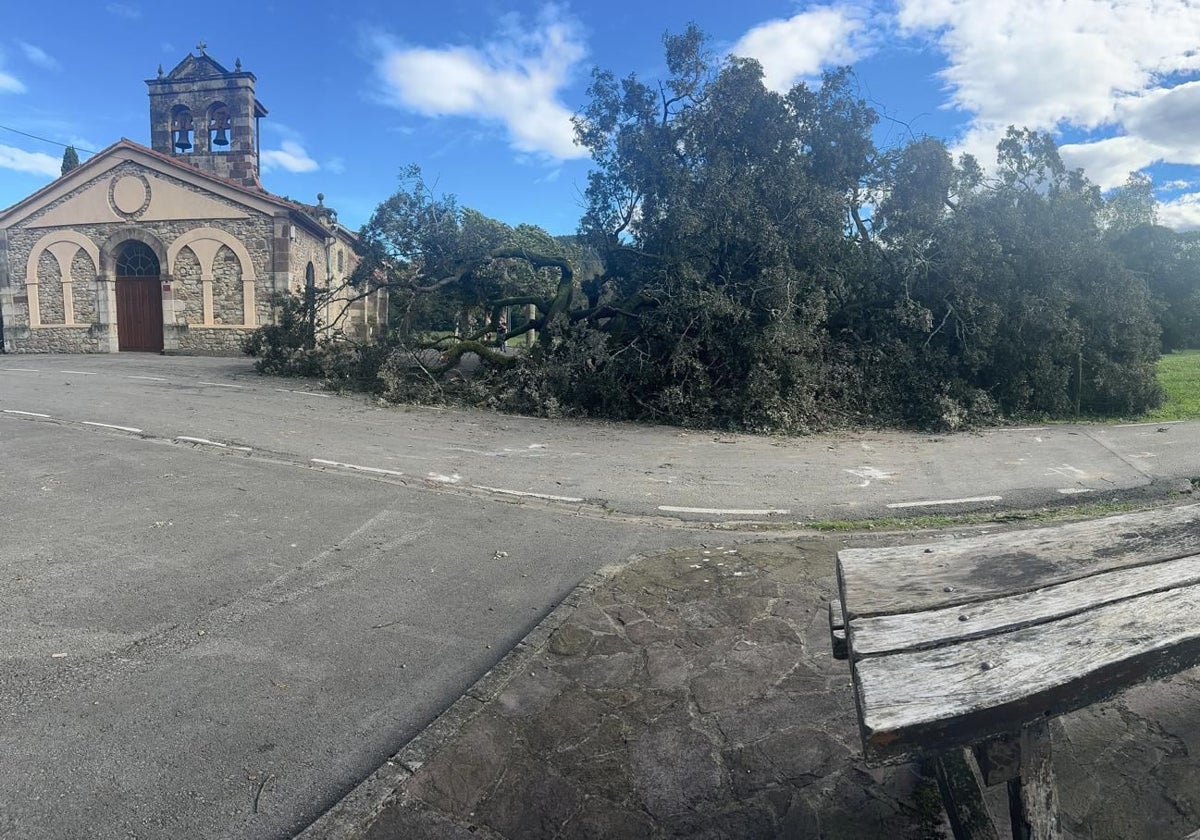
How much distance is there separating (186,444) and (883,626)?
29.8ft

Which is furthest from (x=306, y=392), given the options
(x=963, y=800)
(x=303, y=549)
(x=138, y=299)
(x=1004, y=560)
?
(x=138, y=299)

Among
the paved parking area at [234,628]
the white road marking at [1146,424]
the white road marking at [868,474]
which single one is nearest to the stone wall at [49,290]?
the paved parking area at [234,628]

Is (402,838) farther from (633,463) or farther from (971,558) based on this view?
(633,463)

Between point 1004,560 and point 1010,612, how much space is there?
0.48 meters

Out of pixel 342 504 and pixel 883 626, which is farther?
pixel 342 504

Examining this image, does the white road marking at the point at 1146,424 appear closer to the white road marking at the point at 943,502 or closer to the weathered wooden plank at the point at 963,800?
the white road marking at the point at 943,502

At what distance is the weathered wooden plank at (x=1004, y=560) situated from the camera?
7.41 feet

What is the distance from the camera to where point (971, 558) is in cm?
257

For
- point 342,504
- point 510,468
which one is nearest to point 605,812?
point 342,504

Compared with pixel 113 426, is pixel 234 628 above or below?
below

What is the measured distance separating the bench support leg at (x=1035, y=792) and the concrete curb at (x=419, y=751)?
1997 millimetres

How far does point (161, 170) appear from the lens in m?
25.6

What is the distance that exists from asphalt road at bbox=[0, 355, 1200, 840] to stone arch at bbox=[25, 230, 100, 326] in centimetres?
1785

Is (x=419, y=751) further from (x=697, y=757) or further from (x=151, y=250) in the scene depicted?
(x=151, y=250)
